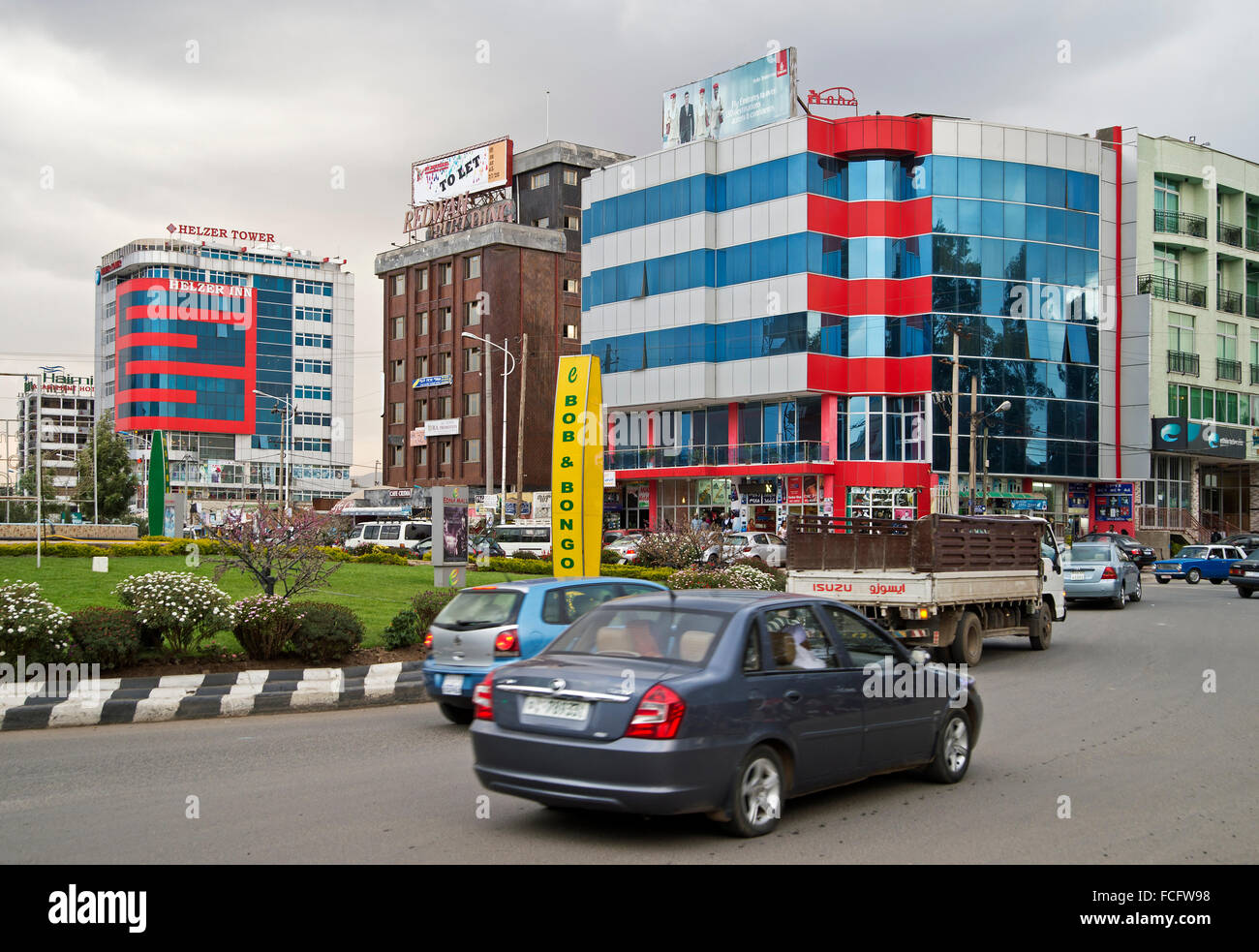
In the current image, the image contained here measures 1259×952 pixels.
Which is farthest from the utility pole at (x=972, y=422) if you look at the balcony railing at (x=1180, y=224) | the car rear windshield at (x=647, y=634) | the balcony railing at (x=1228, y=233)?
the car rear windshield at (x=647, y=634)

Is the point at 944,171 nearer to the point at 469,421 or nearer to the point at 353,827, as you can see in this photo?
the point at 469,421

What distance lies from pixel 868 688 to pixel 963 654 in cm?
941

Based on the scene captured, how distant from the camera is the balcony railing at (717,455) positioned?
53094 millimetres

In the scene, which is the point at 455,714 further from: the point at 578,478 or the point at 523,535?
the point at 523,535

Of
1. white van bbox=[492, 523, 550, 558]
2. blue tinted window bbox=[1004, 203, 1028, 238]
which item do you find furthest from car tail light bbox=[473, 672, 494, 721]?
blue tinted window bbox=[1004, 203, 1028, 238]

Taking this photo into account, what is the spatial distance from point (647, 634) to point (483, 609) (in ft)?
15.6

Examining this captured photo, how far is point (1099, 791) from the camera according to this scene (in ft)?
27.7

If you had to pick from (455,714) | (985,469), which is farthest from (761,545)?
(455,714)

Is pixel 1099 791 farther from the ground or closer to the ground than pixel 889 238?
closer to the ground

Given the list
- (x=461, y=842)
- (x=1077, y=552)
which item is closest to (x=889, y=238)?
(x=1077, y=552)

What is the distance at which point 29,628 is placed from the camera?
1230cm

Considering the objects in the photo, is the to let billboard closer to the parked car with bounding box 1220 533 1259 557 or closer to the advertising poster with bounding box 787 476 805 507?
the advertising poster with bounding box 787 476 805 507

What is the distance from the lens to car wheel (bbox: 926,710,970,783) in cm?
866

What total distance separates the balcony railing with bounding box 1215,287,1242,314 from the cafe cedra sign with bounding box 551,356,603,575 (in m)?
54.8
